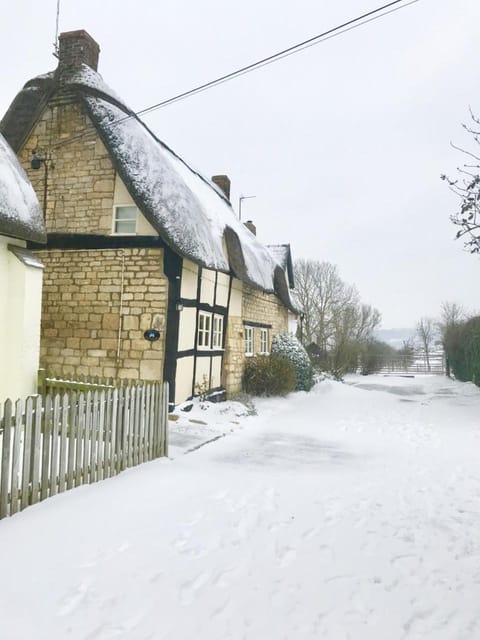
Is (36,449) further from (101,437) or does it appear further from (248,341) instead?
(248,341)

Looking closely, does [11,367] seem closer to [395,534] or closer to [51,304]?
[51,304]

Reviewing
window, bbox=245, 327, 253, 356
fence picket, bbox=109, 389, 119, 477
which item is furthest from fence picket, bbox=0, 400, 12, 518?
window, bbox=245, 327, 253, 356

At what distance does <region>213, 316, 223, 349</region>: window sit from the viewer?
38.3 ft

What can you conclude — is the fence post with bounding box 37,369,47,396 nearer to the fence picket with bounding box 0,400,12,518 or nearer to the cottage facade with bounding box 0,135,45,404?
the cottage facade with bounding box 0,135,45,404

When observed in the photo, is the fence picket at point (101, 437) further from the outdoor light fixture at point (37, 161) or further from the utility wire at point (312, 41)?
the outdoor light fixture at point (37, 161)

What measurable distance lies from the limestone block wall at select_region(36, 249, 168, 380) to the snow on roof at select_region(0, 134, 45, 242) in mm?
2026

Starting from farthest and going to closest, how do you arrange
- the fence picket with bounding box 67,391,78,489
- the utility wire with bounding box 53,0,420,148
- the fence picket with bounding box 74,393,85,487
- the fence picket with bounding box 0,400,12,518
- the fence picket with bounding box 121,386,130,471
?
the utility wire with bounding box 53,0,420,148, the fence picket with bounding box 121,386,130,471, the fence picket with bounding box 74,393,85,487, the fence picket with bounding box 67,391,78,489, the fence picket with bounding box 0,400,12,518

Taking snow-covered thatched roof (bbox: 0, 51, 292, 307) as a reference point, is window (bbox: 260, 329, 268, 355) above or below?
below

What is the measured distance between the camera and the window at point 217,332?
1169 cm

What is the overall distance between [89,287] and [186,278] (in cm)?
215

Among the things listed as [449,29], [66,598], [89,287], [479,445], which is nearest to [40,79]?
[89,287]

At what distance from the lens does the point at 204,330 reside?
36.3 ft

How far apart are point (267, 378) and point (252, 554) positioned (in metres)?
10.0

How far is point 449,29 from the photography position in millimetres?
6922
